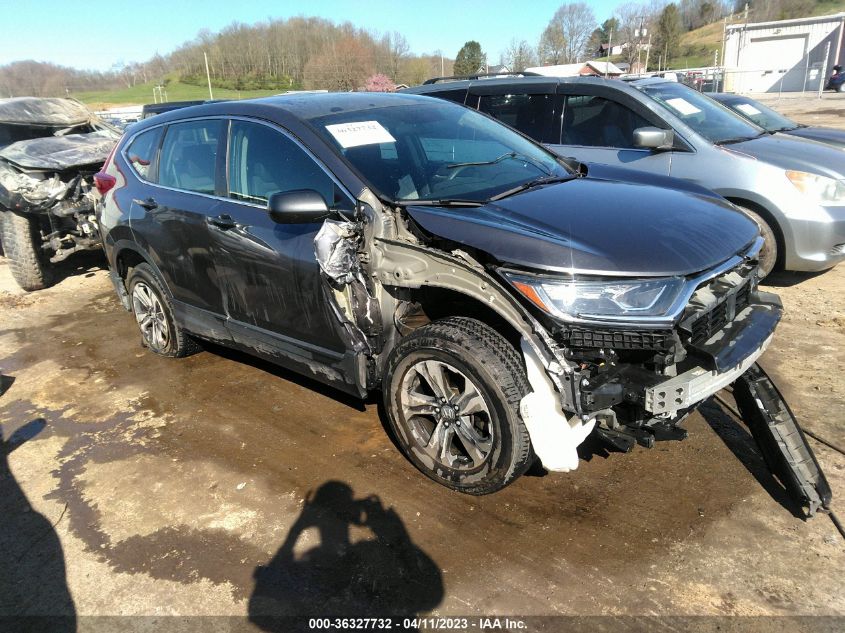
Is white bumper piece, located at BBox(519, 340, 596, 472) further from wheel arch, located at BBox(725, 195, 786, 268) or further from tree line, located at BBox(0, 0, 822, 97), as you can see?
tree line, located at BBox(0, 0, 822, 97)

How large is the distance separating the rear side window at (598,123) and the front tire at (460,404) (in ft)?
11.9

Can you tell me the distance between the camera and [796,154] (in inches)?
211

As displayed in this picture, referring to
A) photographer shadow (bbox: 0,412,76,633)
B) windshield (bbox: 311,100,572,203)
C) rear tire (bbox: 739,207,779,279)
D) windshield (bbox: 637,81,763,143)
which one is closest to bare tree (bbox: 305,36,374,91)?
windshield (bbox: 637,81,763,143)

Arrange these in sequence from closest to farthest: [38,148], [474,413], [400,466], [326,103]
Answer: [474,413] < [400,466] < [326,103] < [38,148]

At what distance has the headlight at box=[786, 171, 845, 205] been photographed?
198 inches

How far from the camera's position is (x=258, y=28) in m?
63.9

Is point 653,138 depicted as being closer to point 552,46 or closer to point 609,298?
point 609,298

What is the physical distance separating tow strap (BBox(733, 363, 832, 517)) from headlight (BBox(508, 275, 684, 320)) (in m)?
0.88

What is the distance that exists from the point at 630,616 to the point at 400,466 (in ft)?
4.43

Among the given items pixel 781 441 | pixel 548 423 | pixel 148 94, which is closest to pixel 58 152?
pixel 548 423

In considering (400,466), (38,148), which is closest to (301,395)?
(400,466)

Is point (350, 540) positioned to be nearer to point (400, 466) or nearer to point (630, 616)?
point (400, 466)

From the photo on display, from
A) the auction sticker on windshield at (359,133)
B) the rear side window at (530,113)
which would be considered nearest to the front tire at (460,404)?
the auction sticker on windshield at (359,133)

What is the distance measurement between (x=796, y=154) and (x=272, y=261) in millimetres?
4764
